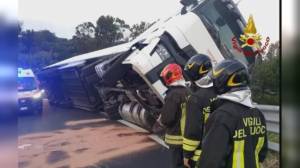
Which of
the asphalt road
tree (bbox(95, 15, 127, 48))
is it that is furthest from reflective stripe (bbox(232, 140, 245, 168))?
tree (bbox(95, 15, 127, 48))

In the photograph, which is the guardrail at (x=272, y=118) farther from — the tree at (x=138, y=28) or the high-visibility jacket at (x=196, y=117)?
the tree at (x=138, y=28)

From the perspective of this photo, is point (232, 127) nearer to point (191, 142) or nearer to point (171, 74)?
point (191, 142)

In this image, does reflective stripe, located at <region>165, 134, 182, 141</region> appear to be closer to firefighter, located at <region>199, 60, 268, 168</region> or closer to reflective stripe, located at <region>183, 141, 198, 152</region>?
reflective stripe, located at <region>183, 141, 198, 152</region>

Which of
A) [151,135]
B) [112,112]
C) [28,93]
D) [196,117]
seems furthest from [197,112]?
[28,93]

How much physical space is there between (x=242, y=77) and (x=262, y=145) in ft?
1.01

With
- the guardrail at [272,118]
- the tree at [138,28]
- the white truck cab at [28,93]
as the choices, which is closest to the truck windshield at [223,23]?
the guardrail at [272,118]

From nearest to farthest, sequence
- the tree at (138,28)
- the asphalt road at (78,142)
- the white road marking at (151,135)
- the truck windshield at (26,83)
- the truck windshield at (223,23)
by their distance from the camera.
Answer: the truck windshield at (26,83) < the asphalt road at (78,142) < the tree at (138,28) < the white road marking at (151,135) < the truck windshield at (223,23)

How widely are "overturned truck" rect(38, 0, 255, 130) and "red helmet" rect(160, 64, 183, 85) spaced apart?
42 millimetres

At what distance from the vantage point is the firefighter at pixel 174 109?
2.22 metres

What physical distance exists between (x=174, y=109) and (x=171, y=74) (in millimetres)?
215

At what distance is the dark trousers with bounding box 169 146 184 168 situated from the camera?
2.27 m

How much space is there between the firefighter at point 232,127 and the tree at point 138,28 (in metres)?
0.58

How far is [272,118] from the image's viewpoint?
A: 2176 millimetres

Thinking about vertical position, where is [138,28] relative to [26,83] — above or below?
above
